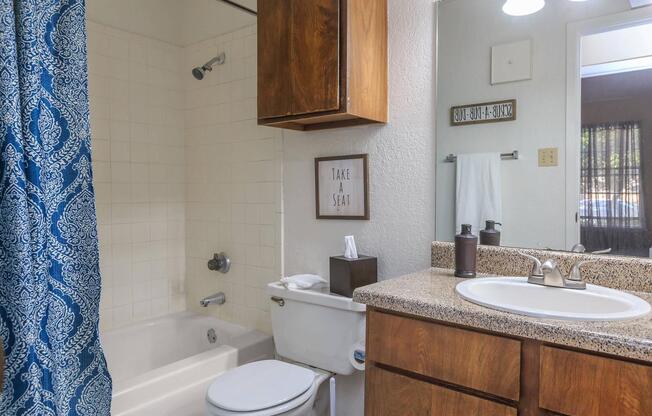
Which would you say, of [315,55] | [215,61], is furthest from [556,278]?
[215,61]

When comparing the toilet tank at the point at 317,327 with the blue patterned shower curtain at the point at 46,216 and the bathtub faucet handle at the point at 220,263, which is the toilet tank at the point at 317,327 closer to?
the bathtub faucet handle at the point at 220,263

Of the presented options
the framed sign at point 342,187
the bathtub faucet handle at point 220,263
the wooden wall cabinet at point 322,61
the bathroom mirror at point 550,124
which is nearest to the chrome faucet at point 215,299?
the bathtub faucet handle at point 220,263

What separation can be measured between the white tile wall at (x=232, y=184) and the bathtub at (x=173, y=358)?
12cm

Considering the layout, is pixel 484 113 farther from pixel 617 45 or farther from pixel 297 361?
pixel 297 361

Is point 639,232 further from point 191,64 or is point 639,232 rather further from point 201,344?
point 191,64

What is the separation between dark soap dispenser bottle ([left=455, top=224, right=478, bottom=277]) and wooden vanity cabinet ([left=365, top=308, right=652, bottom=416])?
0.39m

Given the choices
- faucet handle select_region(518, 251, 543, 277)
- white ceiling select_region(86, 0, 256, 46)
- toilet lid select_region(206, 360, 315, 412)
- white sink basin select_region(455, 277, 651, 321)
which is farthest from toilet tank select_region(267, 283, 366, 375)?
white ceiling select_region(86, 0, 256, 46)

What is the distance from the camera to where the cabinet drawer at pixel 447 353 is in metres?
1.03

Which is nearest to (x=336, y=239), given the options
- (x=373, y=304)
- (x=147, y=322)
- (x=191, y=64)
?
(x=373, y=304)

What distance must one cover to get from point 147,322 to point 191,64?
1.57 metres

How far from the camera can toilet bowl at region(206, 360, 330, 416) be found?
4.48ft

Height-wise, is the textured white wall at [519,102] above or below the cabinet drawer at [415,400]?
above

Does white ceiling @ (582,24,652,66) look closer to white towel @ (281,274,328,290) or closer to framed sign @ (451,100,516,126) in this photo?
framed sign @ (451,100,516,126)

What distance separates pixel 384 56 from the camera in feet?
5.88
